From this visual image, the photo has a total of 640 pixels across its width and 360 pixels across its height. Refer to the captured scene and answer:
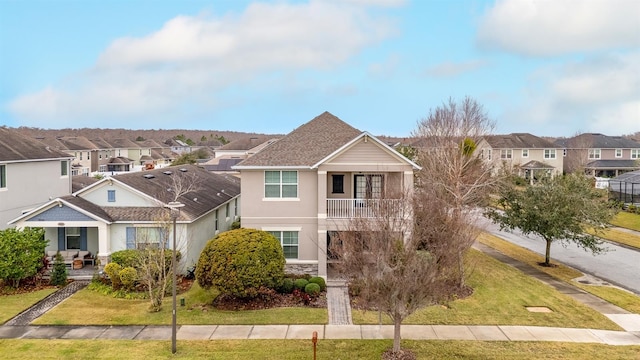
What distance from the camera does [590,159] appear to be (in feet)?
235

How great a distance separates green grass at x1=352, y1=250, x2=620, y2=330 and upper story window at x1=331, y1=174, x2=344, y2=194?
325 inches

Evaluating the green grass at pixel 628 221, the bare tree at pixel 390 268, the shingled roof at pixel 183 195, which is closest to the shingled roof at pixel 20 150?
the shingled roof at pixel 183 195

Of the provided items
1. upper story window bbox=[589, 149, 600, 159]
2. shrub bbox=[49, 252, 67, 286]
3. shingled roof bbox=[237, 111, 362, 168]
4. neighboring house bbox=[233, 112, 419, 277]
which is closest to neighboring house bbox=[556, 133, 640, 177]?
upper story window bbox=[589, 149, 600, 159]

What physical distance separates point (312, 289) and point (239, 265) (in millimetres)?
3737

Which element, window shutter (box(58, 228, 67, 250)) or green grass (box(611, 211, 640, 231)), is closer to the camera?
window shutter (box(58, 228, 67, 250))

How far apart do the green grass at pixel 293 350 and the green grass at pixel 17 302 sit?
3158 mm

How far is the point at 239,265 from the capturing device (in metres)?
19.0

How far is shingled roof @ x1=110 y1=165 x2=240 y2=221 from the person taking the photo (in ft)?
78.3

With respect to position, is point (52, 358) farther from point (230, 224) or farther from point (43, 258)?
point (230, 224)

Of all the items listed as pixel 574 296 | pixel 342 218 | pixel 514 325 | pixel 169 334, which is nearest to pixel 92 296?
pixel 169 334

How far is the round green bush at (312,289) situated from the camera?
67.8 ft

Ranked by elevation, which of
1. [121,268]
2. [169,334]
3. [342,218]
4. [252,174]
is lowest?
[169,334]

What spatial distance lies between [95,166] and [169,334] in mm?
72344

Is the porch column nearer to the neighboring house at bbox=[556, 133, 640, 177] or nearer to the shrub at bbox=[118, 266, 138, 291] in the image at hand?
the shrub at bbox=[118, 266, 138, 291]
